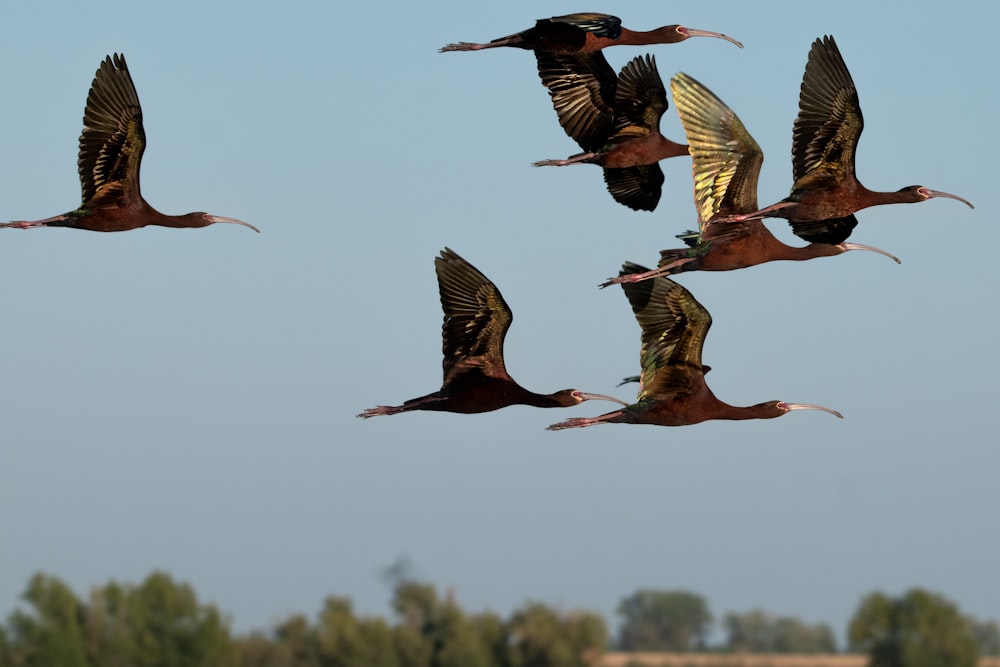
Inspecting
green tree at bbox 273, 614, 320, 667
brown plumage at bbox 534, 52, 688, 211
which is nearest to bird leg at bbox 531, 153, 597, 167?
brown plumage at bbox 534, 52, 688, 211

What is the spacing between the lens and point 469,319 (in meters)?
29.9

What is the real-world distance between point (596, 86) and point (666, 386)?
705cm

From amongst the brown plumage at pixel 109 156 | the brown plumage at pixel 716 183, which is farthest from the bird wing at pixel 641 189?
the brown plumage at pixel 109 156

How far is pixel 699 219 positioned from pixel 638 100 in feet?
16.8

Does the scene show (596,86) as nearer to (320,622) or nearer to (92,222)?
(92,222)

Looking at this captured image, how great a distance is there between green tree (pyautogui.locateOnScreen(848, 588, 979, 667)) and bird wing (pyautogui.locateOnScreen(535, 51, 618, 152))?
217 feet

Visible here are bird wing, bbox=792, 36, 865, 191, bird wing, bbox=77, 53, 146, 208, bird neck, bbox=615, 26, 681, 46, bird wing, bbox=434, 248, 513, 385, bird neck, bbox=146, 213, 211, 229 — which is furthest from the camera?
bird neck, bbox=615, 26, 681, 46

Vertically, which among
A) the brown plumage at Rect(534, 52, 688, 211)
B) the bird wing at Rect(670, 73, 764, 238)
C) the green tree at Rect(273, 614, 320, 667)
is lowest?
the green tree at Rect(273, 614, 320, 667)

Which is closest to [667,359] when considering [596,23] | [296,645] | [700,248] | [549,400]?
[700,248]

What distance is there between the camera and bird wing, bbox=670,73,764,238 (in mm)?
29688

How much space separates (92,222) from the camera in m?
30.8

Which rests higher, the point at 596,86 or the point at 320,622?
the point at 596,86

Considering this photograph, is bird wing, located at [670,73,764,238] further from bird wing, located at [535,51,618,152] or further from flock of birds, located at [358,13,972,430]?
bird wing, located at [535,51,618,152]

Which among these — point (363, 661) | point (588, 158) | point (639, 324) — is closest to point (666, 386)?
point (639, 324)
